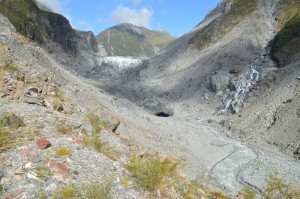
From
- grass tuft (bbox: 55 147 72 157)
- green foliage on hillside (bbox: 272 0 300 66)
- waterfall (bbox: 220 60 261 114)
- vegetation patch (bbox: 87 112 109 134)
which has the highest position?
green foliage on hillside (bbox: 272 0 300 66)

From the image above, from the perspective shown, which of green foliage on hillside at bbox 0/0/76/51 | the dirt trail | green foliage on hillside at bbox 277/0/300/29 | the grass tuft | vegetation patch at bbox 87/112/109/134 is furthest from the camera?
green foliage on hillside at bbox 0/0/76/51

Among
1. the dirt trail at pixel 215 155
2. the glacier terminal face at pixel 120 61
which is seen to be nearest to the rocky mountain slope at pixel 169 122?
the dirt trail at pixel 215 155

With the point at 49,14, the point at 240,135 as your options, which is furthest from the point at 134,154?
the point at 49,14

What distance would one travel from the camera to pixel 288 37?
77.7 m

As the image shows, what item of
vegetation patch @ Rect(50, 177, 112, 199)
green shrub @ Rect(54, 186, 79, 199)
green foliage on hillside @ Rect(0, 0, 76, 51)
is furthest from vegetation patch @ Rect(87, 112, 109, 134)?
green foliage on hillside @ Rect(0, 0, 76, 51)

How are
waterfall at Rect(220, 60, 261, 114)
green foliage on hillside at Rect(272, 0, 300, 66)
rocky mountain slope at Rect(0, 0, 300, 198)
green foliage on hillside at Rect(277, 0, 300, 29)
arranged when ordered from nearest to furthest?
rocky mountain slope at Rect(0, 0, 300, 198) < waterfall at Rect(220, 60, 261, 114) < green foliage on hillside at Rect(272, 0, 300, 66) < green foliage on hillside at Rect(277, 0, 300, 29)

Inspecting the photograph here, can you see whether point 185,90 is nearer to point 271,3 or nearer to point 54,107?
point 271,3

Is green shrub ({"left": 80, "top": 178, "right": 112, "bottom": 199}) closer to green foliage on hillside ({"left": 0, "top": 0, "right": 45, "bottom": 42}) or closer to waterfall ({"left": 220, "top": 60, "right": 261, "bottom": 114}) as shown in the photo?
waterfall ({"left": 220, "top": 60, "right": 261, "bottom": 114})

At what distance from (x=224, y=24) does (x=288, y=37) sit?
30.3 meters

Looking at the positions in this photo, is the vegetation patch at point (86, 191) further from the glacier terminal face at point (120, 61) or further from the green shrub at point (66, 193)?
the glacier terminal face at point (120, 61)

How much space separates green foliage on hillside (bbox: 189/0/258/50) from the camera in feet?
338

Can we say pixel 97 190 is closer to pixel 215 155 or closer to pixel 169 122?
pixel 215 155

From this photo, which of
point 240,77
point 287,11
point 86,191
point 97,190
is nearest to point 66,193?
point 86,191

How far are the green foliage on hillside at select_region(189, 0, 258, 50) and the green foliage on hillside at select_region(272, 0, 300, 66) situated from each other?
37.2 ft
